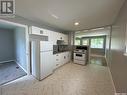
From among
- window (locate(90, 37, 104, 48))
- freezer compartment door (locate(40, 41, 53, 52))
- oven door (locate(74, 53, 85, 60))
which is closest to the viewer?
freezer compartment door (locate(40, 41, 53, 52))

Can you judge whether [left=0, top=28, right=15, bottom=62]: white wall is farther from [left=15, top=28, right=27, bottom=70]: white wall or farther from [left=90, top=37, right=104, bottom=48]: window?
[left=90, top=37, right=104, bottom=48]: window

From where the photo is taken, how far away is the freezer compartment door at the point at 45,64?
2.82m

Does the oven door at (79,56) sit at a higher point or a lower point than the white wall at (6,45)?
lower

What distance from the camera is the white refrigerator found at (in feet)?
9.07

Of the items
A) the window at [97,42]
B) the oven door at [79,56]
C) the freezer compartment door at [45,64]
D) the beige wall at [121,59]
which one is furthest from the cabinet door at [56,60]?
the window at [97,42]

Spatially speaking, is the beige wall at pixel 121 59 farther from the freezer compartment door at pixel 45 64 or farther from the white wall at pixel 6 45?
the white wall at pixel 6 45

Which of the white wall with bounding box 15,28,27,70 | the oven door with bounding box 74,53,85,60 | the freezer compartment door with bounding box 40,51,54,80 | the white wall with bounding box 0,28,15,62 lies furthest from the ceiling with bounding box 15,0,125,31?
the white wall with bounding box 0,28,15,62

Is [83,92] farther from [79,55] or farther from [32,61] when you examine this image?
[79,55]

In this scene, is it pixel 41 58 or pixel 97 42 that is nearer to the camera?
pixel 41 58

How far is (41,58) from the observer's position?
2.79m

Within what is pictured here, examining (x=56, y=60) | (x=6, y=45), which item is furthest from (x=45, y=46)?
(x=6, y=45)

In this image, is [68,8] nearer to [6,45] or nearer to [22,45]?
[22,45]

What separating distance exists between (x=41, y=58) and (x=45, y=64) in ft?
1.15

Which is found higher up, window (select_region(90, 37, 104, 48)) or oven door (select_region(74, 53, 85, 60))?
window (select_region(90, 37, 104, 48))
